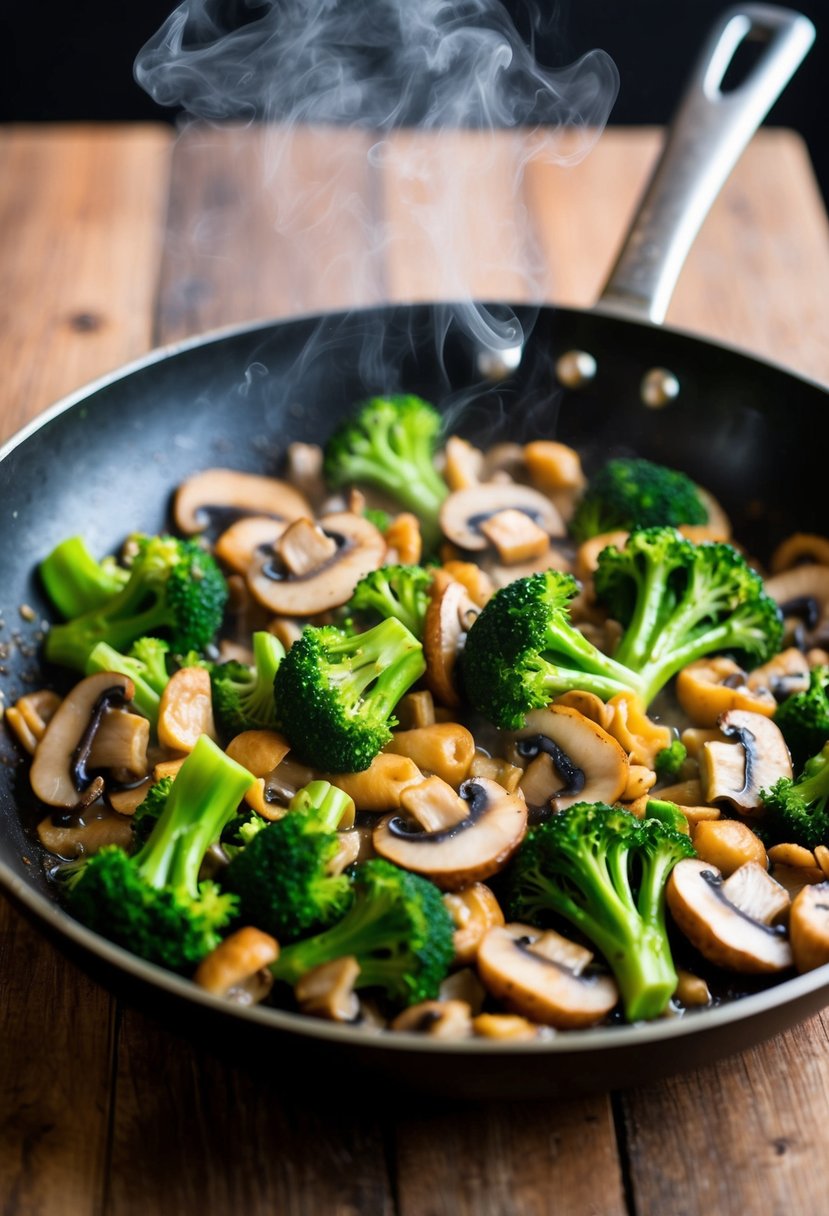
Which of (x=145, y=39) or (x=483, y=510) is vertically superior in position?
(x=483, y=510)

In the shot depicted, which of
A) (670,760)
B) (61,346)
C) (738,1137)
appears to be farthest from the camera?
(61,346)

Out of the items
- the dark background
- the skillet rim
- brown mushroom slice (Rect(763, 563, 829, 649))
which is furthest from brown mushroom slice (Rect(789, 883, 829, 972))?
the dark background

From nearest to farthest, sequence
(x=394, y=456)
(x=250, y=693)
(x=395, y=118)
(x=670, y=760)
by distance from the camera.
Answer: (x=670, y=760) < (x=250, y=693) < (x=394, y=456) < (x=395, y=118)

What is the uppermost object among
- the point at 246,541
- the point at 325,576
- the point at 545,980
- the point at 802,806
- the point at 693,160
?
the point at 693,160

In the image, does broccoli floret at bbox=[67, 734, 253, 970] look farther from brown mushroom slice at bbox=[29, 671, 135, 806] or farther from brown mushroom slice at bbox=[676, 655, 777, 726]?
brown mushroom slice at bbox=[676, 655, 777, 726]

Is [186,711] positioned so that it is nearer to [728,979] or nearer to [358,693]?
[358,693]

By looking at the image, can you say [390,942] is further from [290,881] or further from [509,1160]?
[509,1160]

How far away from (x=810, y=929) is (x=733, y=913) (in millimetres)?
126

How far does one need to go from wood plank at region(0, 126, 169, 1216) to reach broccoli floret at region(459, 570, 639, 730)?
0.85 metres

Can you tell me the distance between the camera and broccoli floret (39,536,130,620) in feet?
8.39

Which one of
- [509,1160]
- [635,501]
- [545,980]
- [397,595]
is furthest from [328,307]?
[509,1160]

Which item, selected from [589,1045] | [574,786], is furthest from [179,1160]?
[574,786]

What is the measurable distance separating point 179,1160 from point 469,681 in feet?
3.05

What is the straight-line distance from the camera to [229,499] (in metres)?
2.84
